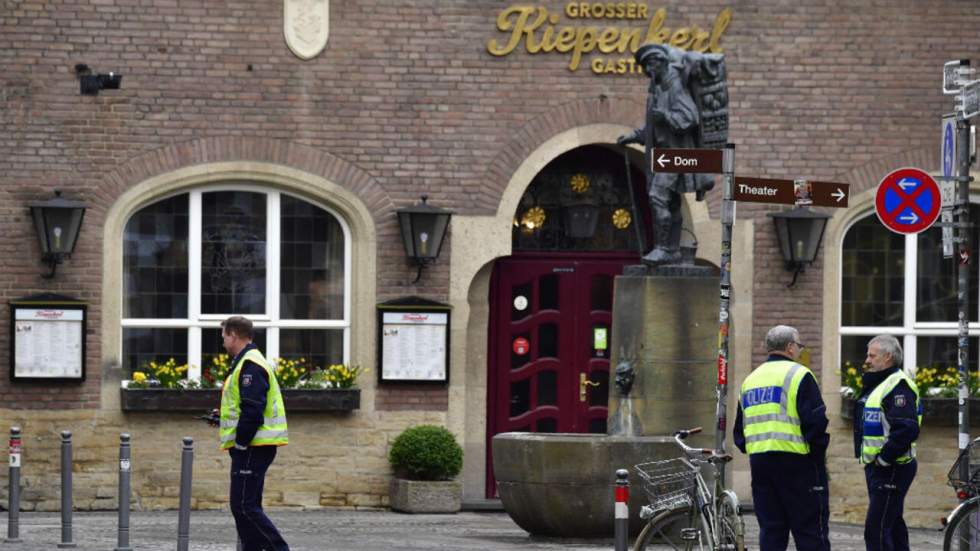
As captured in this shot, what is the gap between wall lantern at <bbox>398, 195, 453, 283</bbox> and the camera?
18.8 m

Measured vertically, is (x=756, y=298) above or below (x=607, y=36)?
below

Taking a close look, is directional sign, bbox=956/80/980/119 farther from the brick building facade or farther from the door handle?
the door handle

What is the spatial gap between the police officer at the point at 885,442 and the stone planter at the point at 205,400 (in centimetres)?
716

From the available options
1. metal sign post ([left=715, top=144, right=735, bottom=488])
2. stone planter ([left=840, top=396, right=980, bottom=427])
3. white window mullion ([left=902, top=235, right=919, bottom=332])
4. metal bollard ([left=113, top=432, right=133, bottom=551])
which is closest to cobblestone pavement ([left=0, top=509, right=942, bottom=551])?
metal bollard ([left=113, top=432, right=133, bottom=551])

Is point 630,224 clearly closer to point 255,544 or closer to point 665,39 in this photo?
point 665,39

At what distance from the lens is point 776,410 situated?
1140 cm

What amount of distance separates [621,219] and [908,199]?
5.80 metres

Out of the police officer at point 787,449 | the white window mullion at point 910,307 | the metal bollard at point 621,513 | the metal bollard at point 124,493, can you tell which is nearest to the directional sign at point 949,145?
the police officer at point 787,449

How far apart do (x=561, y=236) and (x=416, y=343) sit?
2.16m

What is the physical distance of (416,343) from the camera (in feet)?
62.0

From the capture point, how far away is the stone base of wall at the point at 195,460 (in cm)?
1817

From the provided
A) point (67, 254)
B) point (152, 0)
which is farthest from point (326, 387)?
point (152, 0)

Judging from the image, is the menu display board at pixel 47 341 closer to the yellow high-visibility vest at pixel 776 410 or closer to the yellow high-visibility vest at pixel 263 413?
the yellow high-visibility vest at pixel 263 413

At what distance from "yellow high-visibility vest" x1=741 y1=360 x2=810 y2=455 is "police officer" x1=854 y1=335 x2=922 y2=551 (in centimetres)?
114
